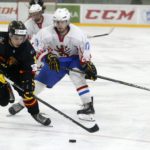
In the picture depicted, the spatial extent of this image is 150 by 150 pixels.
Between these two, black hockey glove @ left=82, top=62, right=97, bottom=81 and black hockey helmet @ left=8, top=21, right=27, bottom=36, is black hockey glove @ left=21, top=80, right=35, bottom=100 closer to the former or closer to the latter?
black hockey helmet @ left=8, top=21, right=27, bottom=36

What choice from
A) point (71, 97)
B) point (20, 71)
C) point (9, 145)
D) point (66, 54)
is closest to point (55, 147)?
point (9, 145)

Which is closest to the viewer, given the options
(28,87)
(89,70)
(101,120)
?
(28,87)

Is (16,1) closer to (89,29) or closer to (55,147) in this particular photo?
(89,29)

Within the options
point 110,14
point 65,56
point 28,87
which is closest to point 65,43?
point 65,56

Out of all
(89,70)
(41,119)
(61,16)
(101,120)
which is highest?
(61,16)

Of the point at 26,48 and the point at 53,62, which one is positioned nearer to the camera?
the point at 26,48

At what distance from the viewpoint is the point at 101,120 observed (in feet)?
13.6

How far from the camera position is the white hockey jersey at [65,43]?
13.3 ft

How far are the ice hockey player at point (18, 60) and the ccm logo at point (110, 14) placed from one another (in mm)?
6663

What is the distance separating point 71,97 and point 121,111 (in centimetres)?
64

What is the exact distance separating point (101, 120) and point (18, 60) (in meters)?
0.83

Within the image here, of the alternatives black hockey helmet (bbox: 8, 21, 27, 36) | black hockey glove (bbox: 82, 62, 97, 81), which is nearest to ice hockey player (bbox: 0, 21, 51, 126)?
black hockey helmet (bbox: 8, 21, 27, 36)

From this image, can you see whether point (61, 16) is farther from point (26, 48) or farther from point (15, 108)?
point (15, 108)

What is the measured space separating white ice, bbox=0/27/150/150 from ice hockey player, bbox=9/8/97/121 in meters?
0.21
